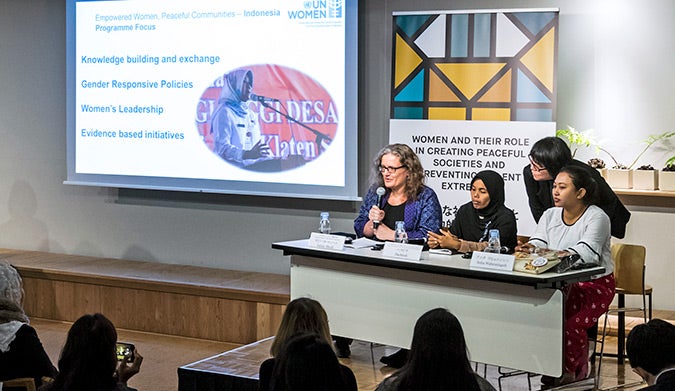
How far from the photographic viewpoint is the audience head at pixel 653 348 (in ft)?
9.96

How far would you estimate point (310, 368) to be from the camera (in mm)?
2680

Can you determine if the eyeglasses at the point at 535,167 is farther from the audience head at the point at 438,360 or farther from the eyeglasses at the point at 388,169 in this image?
the audience head at the point at 438,360

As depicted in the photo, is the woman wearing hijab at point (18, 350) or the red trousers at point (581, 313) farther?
the red trousers at point (581, 313)

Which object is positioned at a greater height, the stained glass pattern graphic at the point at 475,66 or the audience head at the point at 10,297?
the stained glass pattern graphic at the point at 475,66

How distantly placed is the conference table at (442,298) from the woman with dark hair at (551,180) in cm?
118

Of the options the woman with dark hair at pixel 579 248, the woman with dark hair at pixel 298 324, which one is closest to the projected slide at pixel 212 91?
the woman with dark hair at pixel 579 248

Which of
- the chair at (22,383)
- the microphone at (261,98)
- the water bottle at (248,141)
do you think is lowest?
the chair at (22,383)

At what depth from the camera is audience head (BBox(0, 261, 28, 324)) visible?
3594mm

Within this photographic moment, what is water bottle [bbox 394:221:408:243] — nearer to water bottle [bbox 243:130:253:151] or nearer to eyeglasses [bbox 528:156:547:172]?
eyeglasses [bbox 528:156:547:172]

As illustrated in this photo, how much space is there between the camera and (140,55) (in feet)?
24.1

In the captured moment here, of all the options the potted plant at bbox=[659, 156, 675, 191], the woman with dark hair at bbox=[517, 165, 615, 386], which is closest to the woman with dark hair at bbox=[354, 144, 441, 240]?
the woman with dark hair at bbox=[517, 165, 615, 386]

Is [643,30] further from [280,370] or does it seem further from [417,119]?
[280,370]

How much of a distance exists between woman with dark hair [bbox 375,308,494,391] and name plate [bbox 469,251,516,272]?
5.29ft

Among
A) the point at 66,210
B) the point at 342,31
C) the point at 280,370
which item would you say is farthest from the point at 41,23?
the point at 280,370
